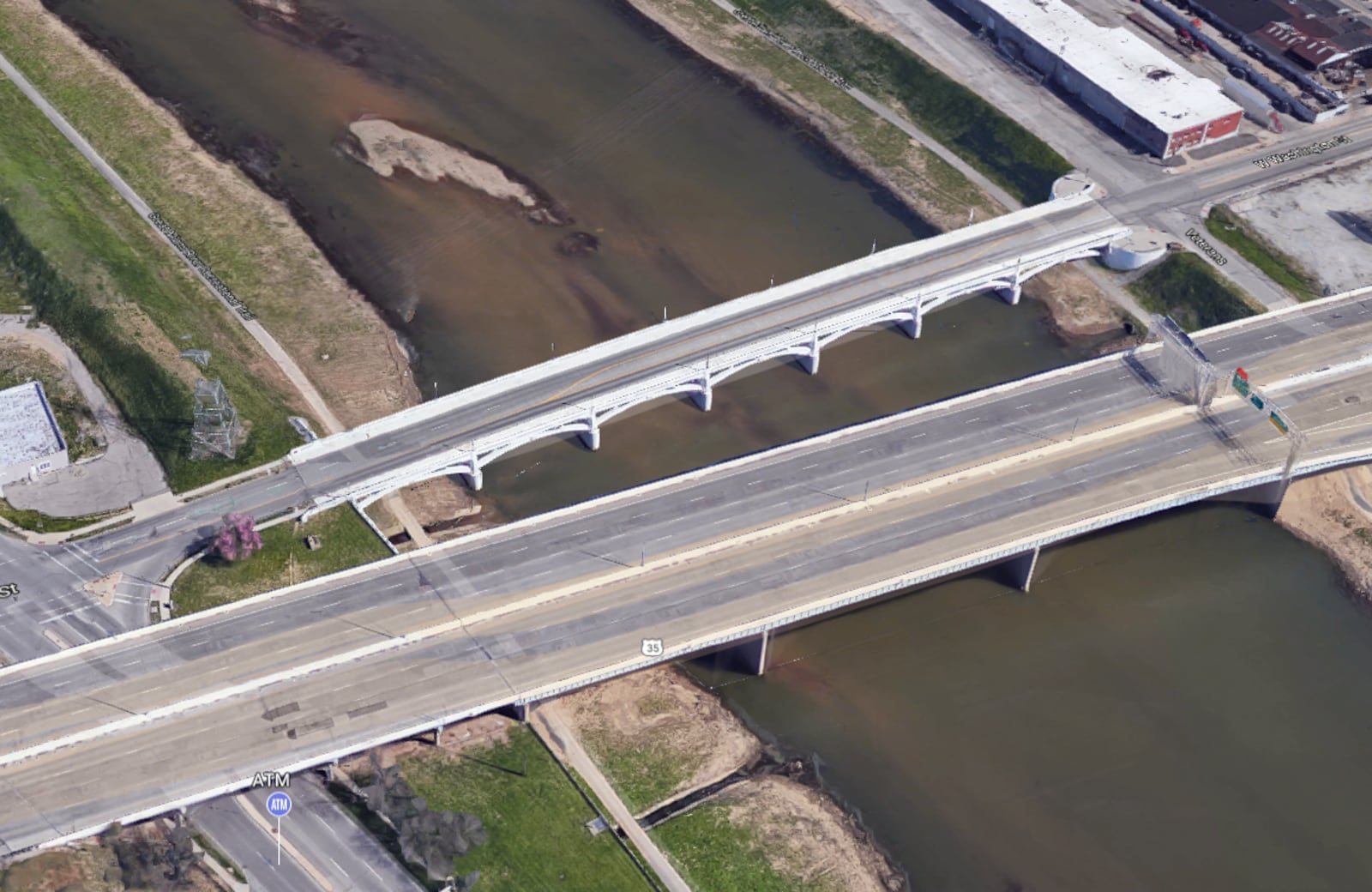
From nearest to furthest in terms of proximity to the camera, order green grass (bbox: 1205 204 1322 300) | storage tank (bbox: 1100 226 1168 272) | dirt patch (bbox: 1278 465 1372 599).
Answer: dirt patch (bbox: 1278 465 1372 599)
green grass (bbox: 1205 204 1322 300)
storage tank (bbox: 1100 226 1168 272)

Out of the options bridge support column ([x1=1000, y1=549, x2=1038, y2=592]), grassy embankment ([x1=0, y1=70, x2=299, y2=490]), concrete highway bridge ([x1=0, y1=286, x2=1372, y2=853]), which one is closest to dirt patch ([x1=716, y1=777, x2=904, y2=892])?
concrete highway bridge ([x1=0, y1=286, x2=1372, y2=853])

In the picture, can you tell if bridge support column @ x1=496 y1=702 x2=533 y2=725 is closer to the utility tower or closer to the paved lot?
the utility tower

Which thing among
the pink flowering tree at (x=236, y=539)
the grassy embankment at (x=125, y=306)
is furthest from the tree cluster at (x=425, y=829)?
the grassy embankment at (x=125, y=306)

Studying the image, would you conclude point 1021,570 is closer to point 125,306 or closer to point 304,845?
point 304,845

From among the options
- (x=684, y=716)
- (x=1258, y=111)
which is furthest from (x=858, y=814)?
(x=1258, y=111)

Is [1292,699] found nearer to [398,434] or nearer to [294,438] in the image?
[398,434]

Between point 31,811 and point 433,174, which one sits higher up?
point 433,174
